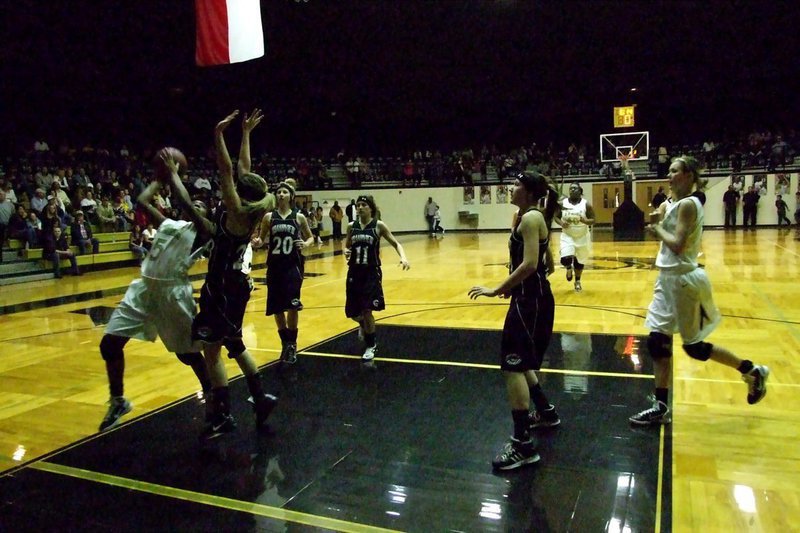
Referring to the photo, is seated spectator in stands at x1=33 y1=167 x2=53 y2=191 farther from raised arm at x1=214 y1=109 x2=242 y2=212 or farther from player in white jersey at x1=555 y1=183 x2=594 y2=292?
raised arm at x1=214 y1=109 x2=242 y2=212

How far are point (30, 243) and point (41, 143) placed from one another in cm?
658

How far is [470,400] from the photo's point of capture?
16.1 ft

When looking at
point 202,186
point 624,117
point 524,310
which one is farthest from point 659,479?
point 624,117

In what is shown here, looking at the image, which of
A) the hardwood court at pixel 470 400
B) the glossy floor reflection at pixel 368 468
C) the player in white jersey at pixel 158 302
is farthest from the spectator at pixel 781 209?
the player in white jersey at pixel 158 302

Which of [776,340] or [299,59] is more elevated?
[299,59]

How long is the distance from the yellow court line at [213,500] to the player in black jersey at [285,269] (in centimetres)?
259

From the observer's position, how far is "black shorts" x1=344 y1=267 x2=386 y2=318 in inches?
246

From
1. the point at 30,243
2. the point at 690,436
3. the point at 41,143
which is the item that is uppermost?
the point at 41,143

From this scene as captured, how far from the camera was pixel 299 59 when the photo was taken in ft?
70.9

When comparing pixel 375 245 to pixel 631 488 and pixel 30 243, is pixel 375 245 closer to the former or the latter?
pixel 631 488

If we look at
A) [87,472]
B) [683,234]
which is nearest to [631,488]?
[683,234]

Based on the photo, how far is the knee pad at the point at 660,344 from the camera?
4207mm

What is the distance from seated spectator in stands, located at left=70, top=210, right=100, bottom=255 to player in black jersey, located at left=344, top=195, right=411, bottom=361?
11.1 metres

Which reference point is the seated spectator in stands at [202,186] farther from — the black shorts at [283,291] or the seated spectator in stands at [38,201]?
the black shorts at [283,291]
